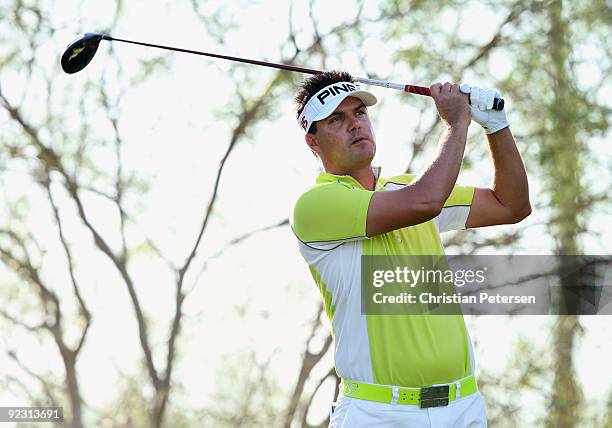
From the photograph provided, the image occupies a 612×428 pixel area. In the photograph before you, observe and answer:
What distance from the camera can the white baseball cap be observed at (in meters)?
3.00

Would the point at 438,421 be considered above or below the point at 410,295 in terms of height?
below

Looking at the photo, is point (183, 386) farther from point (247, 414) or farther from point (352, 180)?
point (352, 180)

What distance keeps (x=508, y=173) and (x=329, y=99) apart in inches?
21.6

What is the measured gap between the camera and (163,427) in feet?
26.9

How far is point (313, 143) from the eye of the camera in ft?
10.2

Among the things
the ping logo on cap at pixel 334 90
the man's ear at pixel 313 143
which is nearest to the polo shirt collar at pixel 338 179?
the man's ear at pixel 313 143

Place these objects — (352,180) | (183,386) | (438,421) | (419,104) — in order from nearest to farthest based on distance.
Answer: (438,421) → (352,180) → (419,104) → (183,386)

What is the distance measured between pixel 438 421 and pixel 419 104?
208 inches

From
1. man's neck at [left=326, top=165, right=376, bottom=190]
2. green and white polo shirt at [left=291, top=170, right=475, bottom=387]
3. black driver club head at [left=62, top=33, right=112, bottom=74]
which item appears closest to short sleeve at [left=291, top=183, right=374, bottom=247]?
green and white polo shirt at [left=291, top=170, right=475, bottom=387]

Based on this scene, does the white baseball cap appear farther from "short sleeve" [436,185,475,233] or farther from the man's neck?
"short sleeve" [436,185,475,233]

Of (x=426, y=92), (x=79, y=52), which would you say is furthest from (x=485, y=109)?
(x=79, y=52)

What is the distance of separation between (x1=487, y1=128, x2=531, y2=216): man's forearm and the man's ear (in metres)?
0.50

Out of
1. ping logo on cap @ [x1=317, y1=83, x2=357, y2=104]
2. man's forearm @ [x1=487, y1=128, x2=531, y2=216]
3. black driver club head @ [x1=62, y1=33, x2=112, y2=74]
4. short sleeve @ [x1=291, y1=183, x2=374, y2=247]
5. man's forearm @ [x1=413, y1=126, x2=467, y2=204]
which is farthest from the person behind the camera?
black driver club head @ [x1=62, y1=33, x2=112, y2=74]

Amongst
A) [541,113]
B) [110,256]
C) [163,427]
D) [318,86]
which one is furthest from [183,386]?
[318,86]
